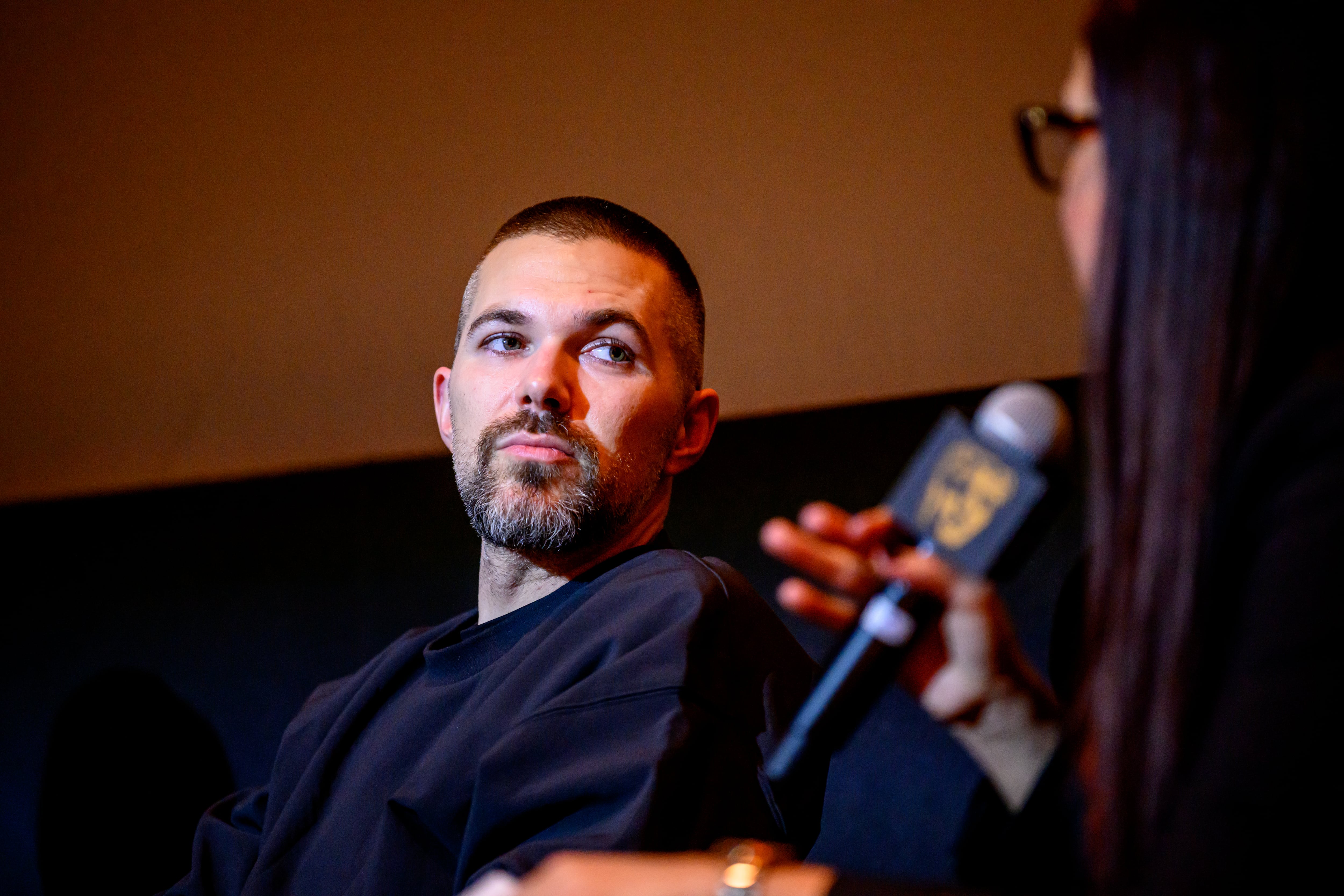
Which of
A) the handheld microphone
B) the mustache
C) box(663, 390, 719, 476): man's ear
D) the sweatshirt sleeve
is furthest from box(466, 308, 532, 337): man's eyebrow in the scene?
the handheld microphone

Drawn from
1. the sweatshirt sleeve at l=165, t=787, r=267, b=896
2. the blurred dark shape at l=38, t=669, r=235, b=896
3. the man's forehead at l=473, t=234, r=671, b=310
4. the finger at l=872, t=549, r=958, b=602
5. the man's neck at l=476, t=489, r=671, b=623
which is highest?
the man's forehead at l=473, t=234, r=671, b=310

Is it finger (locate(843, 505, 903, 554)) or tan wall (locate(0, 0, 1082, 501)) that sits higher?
tan wall (locate(0, 0, 1082, 501))

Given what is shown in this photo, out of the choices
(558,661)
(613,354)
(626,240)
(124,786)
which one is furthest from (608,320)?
(124,786)

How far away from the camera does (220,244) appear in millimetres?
2283

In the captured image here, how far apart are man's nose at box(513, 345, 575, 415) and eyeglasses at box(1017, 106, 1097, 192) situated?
0.61 meters

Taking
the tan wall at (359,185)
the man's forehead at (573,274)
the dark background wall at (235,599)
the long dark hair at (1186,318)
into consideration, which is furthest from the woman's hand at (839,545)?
the dark background wall at (235,599)

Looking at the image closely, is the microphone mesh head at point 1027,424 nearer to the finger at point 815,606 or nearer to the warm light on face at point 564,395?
the finger at point 815,606

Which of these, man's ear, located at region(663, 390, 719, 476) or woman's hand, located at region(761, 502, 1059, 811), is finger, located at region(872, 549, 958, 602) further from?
man's ear, located at region(663, 390, 719, 476)

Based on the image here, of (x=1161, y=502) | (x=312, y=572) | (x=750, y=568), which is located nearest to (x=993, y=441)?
(x=1161, y=502)

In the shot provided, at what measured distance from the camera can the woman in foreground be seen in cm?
47

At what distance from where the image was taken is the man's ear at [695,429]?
133 cm

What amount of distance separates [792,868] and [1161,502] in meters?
0.26

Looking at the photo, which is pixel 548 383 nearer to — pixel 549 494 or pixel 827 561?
pixel 549 494

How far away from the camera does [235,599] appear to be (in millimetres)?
2059
